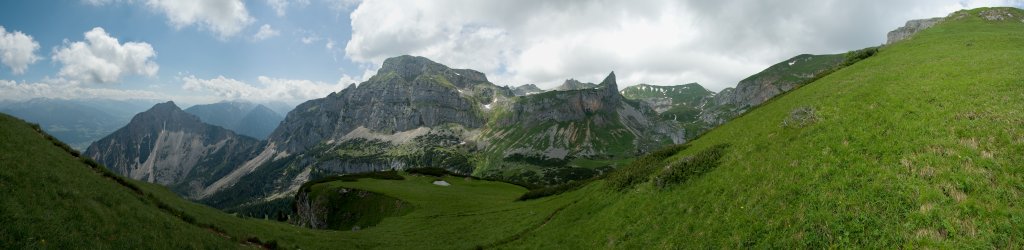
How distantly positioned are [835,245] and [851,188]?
14.7 feet

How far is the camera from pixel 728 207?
23.1m

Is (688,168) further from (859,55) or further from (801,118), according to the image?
(859,55)

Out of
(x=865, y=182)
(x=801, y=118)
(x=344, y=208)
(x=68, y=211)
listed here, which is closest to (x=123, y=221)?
(x=68, y=211)

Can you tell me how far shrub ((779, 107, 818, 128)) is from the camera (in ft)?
101

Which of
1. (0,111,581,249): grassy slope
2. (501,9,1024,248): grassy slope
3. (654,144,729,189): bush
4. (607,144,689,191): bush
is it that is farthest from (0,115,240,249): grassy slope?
(654,144,729,189): bush

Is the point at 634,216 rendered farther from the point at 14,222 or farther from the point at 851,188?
the point at 14,222

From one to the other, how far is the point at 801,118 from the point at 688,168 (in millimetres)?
9630

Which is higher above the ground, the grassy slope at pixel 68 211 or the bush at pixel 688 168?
the grassy slope at pixel 68 211

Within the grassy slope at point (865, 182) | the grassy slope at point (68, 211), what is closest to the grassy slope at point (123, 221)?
the grassy slope at point (68, 211)

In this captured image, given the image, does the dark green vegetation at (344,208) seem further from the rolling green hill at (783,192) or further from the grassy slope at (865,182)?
the grassy slope at (865,182)

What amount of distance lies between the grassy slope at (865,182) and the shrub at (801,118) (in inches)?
32.2

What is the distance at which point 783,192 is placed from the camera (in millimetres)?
21312

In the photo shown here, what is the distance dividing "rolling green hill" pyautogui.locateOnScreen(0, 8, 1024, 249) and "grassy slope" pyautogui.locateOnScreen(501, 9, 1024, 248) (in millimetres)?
78

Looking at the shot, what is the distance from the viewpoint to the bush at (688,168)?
3020cm
